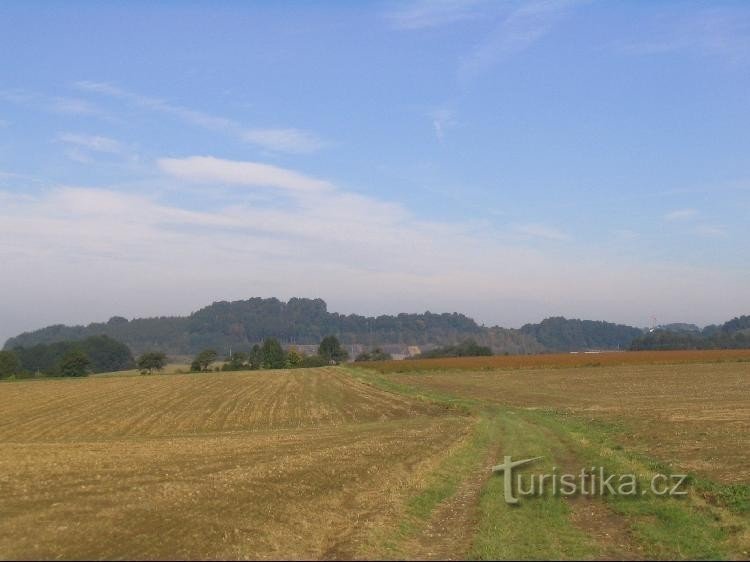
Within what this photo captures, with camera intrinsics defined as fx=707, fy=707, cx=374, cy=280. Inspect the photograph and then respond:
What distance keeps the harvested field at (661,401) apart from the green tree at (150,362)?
217 feet

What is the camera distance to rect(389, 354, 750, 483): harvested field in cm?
1956

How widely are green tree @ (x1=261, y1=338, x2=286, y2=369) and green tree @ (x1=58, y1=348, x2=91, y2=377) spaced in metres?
35.3

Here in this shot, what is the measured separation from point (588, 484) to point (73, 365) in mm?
107860

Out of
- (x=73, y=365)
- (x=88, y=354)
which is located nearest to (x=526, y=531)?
(x=73, y=365)

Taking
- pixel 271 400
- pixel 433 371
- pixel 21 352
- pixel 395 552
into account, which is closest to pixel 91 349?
pixel 21 352

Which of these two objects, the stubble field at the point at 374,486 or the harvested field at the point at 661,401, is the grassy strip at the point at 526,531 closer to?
the stubble field at the point at 374,486

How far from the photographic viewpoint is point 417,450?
20469 mm

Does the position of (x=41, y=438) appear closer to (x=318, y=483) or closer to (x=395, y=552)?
(x=318, y=483)

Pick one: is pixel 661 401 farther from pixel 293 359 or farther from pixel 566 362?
pixel 293 359

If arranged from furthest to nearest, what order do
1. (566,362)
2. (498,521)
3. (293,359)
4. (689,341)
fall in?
(689,341), (293,359), (566,362), (498,521)

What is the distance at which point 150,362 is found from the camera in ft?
396

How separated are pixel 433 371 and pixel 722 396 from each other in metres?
45.0

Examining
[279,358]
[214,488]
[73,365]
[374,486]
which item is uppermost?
[279,358]

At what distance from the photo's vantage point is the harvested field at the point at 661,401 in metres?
19.6
